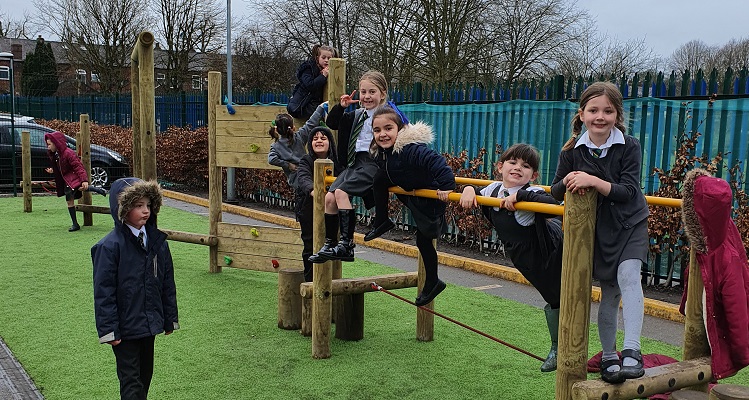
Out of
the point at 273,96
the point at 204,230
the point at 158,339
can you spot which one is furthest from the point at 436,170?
the point at 273,96

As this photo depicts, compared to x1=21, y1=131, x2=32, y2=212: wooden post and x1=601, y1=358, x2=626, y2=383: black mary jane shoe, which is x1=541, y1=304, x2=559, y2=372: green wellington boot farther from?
x1=21, y1=131, x2=32, y2=212: wooden post

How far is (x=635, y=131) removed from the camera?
7.86m

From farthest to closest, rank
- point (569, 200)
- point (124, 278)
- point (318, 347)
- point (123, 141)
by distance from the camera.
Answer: point (123, 141) < point (318, 347) < point (124, 278) < point (569, 200)

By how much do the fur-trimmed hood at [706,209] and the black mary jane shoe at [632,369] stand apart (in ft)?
2.01

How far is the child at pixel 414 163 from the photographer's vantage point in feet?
13.8

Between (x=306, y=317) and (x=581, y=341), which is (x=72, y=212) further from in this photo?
(x=581, y=341)

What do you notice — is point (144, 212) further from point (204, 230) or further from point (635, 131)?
point (204, 230)

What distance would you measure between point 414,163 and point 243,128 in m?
3.78

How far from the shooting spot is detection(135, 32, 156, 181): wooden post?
250 inches

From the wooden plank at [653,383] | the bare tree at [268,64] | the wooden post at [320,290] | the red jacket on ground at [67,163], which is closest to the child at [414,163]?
the wooden post at [320,290]

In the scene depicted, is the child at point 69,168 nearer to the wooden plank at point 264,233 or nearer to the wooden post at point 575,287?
the wooden plank at point 264,233

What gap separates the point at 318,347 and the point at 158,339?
134cm

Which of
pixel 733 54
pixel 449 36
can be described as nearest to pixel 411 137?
pixel 449 36

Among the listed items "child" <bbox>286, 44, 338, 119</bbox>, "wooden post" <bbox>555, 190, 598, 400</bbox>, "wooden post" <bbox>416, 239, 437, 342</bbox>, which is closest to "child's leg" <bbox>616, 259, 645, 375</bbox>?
"wooden post" <bbox>555, 190, 598, 400</bbox>
